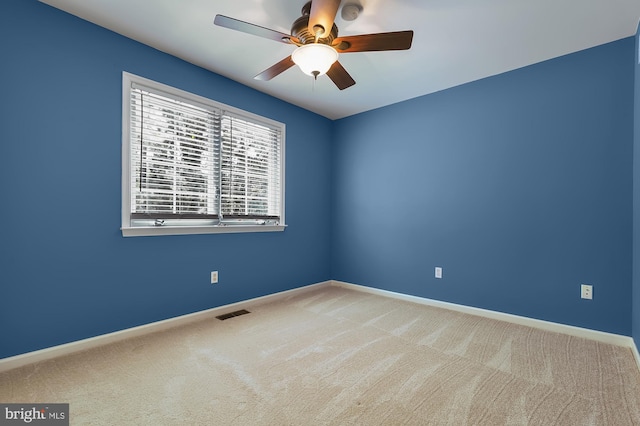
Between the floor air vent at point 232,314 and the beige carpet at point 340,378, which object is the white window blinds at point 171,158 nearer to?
the floor air vent at point 232,314

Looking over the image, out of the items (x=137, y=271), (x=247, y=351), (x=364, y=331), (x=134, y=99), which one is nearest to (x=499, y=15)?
(x=364, y=331)

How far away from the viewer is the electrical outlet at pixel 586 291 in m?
2.51

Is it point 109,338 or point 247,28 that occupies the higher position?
point 247,28

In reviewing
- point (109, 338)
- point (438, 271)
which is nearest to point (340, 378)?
point (109, 338)

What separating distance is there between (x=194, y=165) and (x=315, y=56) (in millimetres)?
1647

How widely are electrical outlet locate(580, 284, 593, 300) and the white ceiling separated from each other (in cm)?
206

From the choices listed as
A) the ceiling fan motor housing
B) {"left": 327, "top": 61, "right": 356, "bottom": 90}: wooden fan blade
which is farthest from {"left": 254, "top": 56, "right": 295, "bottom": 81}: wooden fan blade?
{"left": 327, "top": 61, "right": 356, "bottom": 90}: wooden fan blade

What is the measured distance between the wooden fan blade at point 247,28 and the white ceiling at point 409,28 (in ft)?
0.99

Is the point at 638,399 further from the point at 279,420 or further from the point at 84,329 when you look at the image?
the point at 84,329

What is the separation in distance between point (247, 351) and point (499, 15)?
309cm

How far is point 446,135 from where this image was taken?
3.36 m

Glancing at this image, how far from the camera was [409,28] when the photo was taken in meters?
2.26

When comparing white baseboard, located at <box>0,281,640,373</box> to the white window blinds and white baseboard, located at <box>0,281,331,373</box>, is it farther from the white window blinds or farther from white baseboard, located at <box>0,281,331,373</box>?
the white window blinds

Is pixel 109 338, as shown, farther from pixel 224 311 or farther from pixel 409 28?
pixel 409 28
